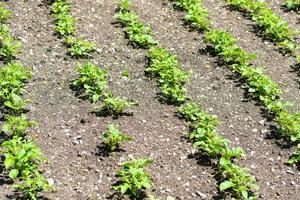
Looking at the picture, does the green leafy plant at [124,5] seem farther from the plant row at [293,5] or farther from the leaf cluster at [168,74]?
the plant row at [293,5]

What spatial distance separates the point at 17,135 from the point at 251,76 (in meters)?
4.13

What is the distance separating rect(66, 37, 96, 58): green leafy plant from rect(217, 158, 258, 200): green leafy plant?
3.67 metres

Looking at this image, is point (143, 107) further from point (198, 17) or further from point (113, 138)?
point (198, 17)

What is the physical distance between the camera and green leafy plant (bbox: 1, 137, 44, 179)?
6.40 m

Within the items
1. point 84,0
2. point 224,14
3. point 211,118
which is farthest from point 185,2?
point 211,118

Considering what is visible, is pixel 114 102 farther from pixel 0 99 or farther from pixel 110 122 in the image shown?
pixel 0 99

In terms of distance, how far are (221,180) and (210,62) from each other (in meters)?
3.32

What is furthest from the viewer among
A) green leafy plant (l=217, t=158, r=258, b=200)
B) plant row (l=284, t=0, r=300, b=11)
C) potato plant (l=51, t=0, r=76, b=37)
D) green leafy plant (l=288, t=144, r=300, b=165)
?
plant row (l=284, t=0, r=300, b=11)

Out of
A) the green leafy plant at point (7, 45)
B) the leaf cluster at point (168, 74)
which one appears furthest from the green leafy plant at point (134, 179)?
the green leafy plant at point (7, 45)

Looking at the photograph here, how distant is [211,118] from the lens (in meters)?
7.79

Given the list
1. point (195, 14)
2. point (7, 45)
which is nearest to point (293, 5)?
point (195, 14)

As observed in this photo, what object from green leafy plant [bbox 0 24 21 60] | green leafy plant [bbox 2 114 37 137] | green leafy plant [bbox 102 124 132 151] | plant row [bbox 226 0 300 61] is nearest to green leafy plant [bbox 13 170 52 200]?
green leafy plant [bbox 2 114 37 137]

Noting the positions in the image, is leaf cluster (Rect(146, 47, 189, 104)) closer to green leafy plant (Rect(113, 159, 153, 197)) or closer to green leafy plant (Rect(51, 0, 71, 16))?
green leafy plant (Rect(113, 159, 153, 197))

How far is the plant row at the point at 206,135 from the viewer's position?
263 inches
